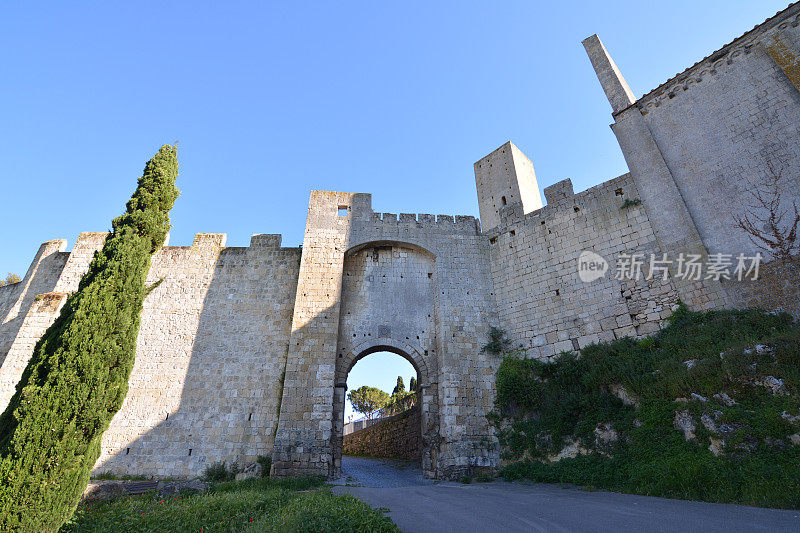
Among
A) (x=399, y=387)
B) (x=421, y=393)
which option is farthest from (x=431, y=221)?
(x=399, y=387)

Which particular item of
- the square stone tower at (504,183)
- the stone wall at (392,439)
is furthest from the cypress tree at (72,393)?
the square stone tower at (504,183)

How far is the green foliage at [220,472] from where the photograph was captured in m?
10.9

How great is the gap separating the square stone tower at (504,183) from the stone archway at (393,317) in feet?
20.2

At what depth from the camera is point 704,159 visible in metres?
11.3

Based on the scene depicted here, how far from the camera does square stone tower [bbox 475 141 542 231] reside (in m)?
18.5

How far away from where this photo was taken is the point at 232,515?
6.01m

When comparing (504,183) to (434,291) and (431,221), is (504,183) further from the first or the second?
(434,291)

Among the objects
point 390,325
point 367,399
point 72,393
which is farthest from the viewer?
point 367,399

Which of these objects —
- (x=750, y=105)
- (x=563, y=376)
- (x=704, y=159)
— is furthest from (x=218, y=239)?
(x=750, y=105)

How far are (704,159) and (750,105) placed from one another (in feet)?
6.33

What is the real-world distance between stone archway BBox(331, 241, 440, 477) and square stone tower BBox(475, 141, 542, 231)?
6.14 meters

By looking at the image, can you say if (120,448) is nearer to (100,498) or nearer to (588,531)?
(100,498)

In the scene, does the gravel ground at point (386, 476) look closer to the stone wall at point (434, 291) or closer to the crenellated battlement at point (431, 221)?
the stone wall at point (434, 291)

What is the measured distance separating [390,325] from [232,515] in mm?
8150
